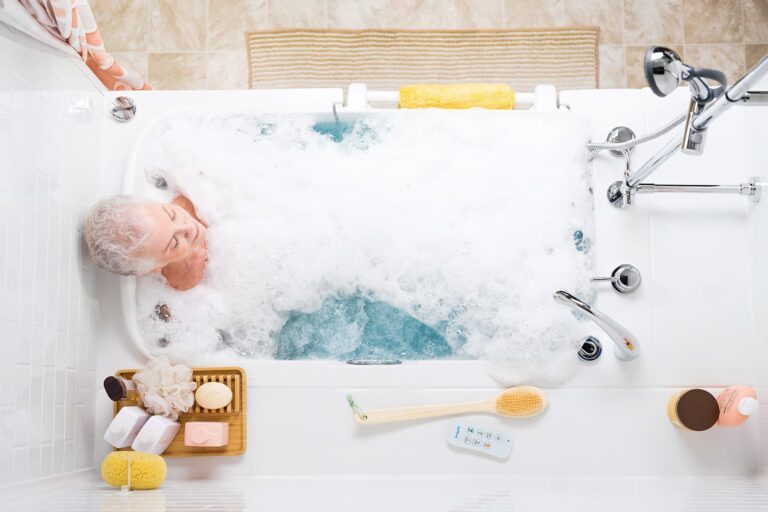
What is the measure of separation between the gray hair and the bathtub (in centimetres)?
18

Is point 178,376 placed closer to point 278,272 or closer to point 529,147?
point 278,272

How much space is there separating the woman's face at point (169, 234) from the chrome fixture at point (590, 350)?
3.55 ft

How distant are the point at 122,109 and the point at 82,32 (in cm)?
33

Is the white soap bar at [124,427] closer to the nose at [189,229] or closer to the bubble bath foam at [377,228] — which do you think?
the bubble bath foam at [377,228]

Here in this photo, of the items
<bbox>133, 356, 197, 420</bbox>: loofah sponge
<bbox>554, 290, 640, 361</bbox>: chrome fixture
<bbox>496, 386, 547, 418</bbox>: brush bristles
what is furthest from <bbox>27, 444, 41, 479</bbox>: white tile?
<bbox>554, 290, 640, 361</bbox>: chrome fixture

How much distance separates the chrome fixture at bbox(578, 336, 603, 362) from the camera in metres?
1.87

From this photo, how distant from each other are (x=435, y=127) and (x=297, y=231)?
0.50 m

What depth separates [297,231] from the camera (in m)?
2.04

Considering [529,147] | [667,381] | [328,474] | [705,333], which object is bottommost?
[328,474]

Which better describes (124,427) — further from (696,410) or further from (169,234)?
(696,410)

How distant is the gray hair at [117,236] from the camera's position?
1725 millimetres

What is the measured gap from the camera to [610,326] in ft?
5.84

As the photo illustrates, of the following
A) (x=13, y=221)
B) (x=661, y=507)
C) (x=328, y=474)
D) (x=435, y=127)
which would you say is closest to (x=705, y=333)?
(x=661, y=507)

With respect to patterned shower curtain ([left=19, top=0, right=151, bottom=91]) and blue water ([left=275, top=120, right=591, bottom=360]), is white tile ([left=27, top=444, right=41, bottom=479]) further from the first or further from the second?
patterned shower curtain ([left=19, top=0, right=151, bottom=91])
